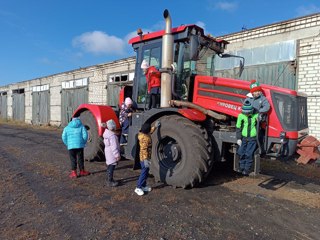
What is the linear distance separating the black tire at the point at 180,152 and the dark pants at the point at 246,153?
1.76ft

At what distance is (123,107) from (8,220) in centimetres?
347

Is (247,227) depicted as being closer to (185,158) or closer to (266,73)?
(185,158)

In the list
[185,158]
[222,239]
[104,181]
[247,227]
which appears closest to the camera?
[222,239]

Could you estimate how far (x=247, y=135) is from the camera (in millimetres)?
4902

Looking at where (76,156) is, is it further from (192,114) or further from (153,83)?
(192,114)

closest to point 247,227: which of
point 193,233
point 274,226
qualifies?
point 274,226

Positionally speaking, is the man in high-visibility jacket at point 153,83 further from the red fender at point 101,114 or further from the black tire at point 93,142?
the black tire at point 93,142

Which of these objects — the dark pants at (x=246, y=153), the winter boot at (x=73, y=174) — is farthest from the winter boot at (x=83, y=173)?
the dark pants at (x=246, y=153)

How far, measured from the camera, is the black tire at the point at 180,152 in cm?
511

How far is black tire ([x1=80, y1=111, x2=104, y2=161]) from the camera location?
758cm

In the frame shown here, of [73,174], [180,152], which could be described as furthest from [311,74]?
[73,174]

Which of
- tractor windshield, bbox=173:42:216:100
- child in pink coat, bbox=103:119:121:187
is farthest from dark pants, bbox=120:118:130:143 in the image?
tractor windshield, bbox=173:42:216:100

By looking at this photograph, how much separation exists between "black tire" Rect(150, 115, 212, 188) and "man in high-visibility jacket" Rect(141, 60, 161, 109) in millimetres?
733

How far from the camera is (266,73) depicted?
34.3ft
